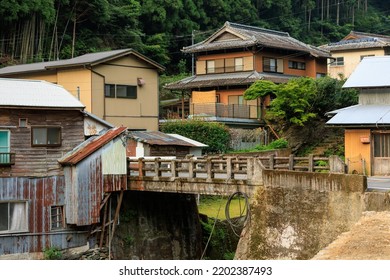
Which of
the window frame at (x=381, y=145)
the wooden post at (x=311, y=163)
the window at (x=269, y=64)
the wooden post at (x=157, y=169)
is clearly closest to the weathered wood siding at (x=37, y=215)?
the wooden post at (x=157, y=169)

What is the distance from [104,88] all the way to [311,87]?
42.3 feet

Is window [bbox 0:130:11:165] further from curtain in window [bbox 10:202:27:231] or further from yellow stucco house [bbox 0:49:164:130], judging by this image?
yellow stucco house [bbox 0:49:164:130]

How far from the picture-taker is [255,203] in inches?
841

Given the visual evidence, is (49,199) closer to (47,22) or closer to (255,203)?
(255,203)

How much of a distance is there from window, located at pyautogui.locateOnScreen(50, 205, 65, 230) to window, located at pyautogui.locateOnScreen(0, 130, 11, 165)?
233 cm

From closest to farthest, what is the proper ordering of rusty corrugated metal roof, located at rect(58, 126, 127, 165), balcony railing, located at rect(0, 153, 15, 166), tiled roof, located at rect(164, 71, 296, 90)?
balcony railing, located at rect(0, 153, 15, 166)
rusty corrugated metal roof, located at rect(58, 126, 127, 165)
tiled roof, located at rect(164, 71, 296, 90)

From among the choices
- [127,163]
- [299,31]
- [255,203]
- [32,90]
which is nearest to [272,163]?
[255,203]

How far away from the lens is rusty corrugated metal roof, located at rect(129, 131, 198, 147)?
1194 inches

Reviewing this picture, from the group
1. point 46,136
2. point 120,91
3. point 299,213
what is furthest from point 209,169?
point 120,91

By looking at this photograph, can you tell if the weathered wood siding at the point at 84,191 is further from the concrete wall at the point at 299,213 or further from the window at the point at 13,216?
the concrete wall at the point at 299,213

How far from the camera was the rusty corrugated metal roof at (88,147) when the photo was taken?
2436cm

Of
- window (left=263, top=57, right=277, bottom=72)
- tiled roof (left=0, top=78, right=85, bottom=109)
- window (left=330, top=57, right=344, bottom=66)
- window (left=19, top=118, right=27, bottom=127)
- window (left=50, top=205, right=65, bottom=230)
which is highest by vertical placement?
window (left=330, top=57, right=344, bottom=66)

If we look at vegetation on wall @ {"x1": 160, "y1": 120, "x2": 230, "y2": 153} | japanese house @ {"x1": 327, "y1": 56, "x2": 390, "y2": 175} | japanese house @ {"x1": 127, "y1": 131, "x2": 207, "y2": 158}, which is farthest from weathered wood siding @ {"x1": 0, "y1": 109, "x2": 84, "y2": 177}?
vegetation on wall @ {"x1": 160, "y1": 120, "x2": 230, "y2": 153}

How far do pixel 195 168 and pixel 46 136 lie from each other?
5762 millimetres
